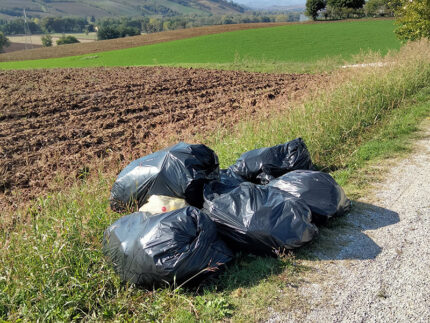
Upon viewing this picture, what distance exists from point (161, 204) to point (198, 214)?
1.92 ft

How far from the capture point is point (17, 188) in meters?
5.57

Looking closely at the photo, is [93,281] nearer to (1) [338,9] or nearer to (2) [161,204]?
(2) [161,204]

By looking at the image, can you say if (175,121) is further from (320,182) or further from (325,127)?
(320,182)

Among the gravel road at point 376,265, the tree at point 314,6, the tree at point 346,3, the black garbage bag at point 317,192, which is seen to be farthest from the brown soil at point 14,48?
the gravel road at point 376,265

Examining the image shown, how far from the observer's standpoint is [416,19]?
14883 mm

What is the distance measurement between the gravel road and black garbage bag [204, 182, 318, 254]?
31 cm

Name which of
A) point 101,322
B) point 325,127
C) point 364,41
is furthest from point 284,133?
point 364,41

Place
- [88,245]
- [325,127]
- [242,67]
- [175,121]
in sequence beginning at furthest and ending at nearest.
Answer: [242,67] < [175,121] < [325,127] < [88,245]

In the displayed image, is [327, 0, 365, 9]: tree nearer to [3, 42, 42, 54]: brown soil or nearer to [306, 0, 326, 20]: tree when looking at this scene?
[306, 0, 326, 20]: tree

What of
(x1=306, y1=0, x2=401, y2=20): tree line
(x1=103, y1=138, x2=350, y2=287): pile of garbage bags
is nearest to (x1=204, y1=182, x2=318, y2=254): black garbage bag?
(x1=103, y1=138, x2=350, y2=287): pile of garbage bags

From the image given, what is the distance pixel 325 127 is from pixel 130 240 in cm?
405

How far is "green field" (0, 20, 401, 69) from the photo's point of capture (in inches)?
890

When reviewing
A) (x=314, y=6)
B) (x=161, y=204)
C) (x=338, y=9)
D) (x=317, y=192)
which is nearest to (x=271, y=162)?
(x=317, y=192)

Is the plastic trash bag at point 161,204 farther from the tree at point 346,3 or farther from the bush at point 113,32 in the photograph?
the bush at point 113,32
